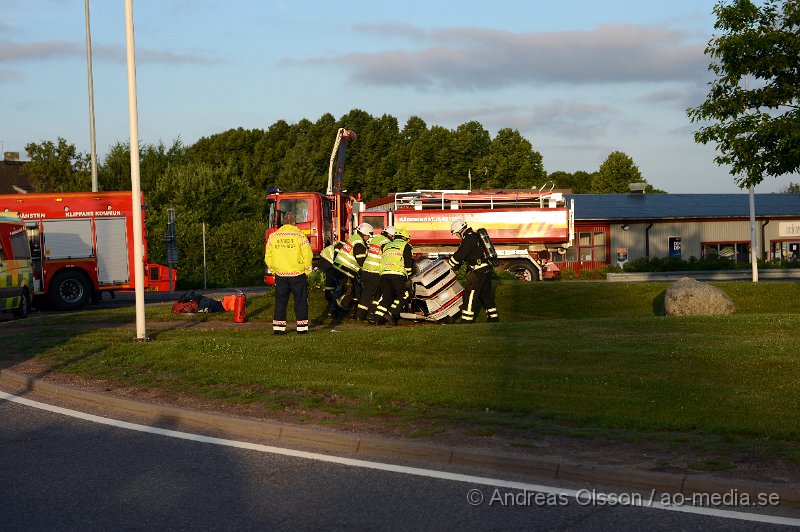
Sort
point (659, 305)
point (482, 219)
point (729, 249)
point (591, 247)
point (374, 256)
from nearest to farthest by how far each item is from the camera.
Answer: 1. point (374, 256)
2. point (659, 305)
3. point (482, 219)
4. point (591, 247)
5. point (729, 249)

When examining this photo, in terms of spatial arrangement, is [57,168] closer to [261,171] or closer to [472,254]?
[261,171]

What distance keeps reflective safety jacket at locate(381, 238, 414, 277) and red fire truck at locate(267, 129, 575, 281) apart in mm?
12719

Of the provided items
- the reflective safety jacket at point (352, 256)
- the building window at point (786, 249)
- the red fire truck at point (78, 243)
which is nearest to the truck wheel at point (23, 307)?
the red fire truck at point (78, 243)

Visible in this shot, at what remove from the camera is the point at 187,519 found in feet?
21.4

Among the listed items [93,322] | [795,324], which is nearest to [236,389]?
[795,324]

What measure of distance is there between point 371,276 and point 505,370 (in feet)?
22.8

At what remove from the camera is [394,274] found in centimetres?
1823

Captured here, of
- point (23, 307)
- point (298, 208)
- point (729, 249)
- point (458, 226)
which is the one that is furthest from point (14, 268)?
point (729, 249)

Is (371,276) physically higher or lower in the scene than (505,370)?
higher

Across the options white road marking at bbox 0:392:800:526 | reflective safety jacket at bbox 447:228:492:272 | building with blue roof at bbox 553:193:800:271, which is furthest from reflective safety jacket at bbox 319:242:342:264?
building with blue roof at bbox 553:193:800:271

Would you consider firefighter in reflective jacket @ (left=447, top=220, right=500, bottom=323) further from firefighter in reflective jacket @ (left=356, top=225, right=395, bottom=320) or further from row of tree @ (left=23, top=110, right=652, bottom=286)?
row of tree @ (left=23, top=110, right=652, bottom=286)

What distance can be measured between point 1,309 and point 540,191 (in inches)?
679

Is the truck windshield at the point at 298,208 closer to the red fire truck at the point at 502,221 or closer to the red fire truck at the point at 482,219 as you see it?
the red fire truck at the point at 482,219

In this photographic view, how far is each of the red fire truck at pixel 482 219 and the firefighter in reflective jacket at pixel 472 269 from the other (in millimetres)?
12455
